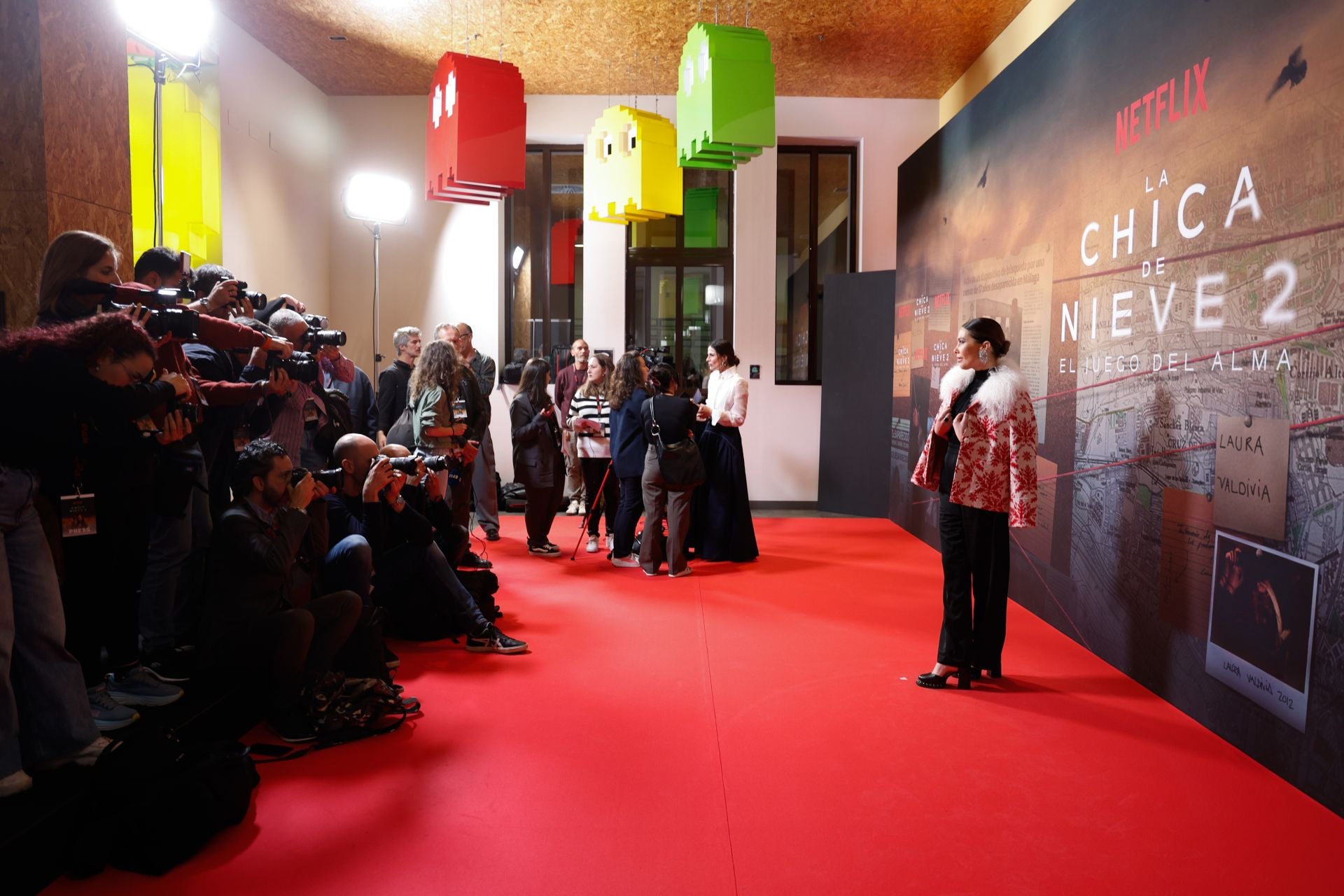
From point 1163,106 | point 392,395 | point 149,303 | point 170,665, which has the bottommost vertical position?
point 170,665

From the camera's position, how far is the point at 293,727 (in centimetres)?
299

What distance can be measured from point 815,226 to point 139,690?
7670 millimetres

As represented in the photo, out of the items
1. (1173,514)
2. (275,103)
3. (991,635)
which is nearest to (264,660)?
(991,635)

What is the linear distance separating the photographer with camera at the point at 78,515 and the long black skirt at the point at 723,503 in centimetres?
392

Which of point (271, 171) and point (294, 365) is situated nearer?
point (294, 365)

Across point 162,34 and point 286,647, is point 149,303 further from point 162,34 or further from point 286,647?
point 162,34

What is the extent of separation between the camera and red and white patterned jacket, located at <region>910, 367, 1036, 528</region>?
3535 mm

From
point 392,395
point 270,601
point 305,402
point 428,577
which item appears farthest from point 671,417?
point 270,601

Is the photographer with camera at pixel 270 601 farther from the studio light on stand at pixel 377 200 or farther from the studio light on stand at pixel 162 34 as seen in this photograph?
the studio light on stand at pixel 377 200

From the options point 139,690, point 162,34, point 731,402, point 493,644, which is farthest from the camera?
point 731,402

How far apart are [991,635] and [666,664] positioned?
1.43 meters

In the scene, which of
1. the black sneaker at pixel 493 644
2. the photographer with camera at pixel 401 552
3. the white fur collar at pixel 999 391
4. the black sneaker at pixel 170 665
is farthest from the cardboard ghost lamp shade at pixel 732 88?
the black sneaker at pixel 170 665

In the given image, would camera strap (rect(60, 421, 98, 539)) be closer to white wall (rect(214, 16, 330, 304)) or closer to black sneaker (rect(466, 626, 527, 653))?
black sneaker (rect(466, 626, 527, 653))

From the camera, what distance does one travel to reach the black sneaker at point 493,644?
4.06 metres
